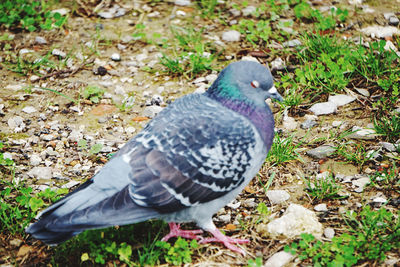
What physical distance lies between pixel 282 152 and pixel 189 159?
4.47 ft

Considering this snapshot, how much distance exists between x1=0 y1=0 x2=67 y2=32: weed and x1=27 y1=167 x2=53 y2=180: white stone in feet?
8.37

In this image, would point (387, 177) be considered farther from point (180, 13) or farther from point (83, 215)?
point (180, 13)

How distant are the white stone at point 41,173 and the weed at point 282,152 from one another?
82.9 inches

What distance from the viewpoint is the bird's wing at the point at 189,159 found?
10.7 ft

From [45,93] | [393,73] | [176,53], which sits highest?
[393,73]

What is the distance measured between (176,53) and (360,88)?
228 centimetres

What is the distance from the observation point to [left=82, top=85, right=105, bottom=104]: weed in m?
5.26

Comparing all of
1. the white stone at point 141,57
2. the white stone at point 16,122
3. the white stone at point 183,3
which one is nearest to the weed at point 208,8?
the white stone at point 183,3

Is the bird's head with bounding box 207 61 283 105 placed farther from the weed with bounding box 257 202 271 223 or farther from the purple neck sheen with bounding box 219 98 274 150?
the weed with bounding box 257 202 271 223

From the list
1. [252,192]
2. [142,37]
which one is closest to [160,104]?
[142,37]

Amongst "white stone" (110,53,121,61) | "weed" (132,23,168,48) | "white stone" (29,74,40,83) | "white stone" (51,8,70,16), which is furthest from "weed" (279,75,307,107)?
"white stone" (51,8,70,16)

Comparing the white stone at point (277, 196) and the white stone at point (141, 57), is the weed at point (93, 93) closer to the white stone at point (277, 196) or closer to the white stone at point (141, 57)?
the white stone at point (141, 57)

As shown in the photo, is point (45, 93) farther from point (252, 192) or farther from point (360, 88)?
point (360, 88)

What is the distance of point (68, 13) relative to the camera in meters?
6.52
